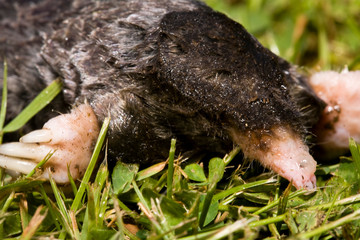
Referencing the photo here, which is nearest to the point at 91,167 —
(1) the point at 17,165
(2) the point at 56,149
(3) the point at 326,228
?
(2) the point at 56,149

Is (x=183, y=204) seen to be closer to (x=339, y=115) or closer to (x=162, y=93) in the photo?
(x=162, y=93)

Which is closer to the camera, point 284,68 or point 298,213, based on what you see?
point 298,213

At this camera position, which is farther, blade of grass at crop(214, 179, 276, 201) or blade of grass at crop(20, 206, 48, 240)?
blade of grass at crop(214, 179, 276, 201)

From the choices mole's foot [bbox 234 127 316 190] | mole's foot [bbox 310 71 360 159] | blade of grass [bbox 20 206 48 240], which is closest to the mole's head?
mole's foot [bbox 234 127 316 190]

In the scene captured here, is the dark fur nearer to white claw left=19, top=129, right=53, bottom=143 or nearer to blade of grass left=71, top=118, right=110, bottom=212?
blade of grass left=71, top=118, right=110, bottom=212

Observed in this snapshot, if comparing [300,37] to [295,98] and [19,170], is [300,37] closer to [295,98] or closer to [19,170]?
[295,98]

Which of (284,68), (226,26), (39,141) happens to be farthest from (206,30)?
(39,141)

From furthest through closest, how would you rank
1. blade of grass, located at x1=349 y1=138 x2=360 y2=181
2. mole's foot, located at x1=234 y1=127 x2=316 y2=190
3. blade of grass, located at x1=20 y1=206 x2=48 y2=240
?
blade of grass, located at x1=349 y1=138 x2=360 y2=181
mole's foot, located at x1=234 y1=127 x2=316 y2=190
blade of grass, located at x1=20 y1=206 x2=48 y2=240
